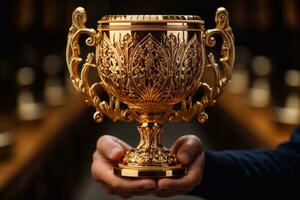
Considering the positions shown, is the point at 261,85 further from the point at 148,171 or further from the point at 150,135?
the point at 148,171

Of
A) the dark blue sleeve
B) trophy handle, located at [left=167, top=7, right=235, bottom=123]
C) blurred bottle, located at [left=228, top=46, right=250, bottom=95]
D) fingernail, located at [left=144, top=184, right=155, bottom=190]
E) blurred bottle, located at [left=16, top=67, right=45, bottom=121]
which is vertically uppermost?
trophy handle, located at [left=167, top=7, right=235, bottom=123]

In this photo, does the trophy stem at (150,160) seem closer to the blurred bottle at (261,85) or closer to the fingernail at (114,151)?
the fingernail at (114,151)

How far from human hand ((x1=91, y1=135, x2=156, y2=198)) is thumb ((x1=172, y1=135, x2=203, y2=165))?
0.13 meters

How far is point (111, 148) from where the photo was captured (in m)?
2.38

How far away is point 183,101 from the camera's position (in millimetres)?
2320

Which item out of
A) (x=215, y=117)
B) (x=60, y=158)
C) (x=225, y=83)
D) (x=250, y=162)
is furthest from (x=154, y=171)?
(x=215, y=117)

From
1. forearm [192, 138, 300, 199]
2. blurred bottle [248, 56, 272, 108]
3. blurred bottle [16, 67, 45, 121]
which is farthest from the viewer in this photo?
blurred bottle [248, 56, 272, 108]

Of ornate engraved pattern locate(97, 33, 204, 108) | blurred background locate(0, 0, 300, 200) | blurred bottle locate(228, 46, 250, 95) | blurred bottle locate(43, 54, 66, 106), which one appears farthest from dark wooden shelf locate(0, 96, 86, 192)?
blurred bottle locate(228, 46, 250, 95)

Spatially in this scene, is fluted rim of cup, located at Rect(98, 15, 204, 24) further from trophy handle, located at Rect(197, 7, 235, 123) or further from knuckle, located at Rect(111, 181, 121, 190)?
knuckle, located at Rect(111, 181, 121, 190)

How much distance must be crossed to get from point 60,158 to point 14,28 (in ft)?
10.3

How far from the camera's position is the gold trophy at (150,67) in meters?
2.23

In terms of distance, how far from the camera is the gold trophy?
2227mm

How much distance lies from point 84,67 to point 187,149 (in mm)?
332

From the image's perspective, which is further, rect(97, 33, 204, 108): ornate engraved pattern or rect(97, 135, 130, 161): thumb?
rect(97, 135, 130, 161): thumb
